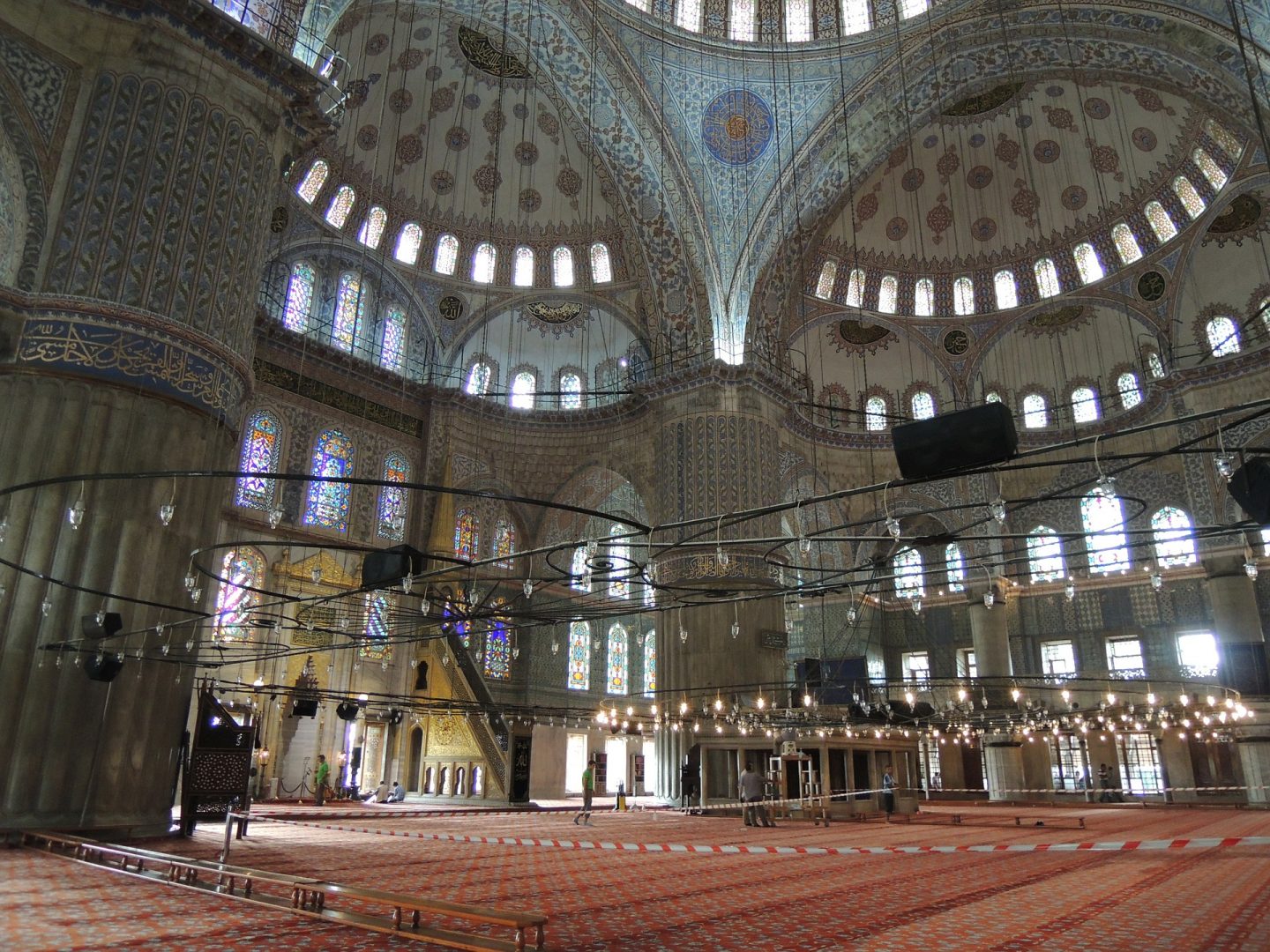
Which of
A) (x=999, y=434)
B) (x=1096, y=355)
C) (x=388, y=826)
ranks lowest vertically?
(x=388, y=826)

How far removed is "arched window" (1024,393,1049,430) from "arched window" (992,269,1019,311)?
98.3 inches

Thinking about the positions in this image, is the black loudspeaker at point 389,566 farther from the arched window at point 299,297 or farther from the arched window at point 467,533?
the arched window at point 467,533

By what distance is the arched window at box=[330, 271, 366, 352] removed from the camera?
20.0 m

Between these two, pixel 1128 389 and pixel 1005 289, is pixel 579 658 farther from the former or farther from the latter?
pixel 1128 389

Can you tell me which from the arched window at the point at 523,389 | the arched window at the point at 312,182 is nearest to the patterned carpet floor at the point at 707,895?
the arched window at the point at 523,389

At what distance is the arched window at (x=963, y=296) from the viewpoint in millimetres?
23844

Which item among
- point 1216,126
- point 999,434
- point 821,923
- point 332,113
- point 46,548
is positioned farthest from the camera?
point 1216,126

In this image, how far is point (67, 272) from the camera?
9391 millimetres

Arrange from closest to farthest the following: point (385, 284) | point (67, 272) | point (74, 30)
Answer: point (67, 272)
point (74, 30)
point (385, 284)

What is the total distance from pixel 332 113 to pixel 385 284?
9089mm

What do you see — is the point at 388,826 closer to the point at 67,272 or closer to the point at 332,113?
the point at 67,272

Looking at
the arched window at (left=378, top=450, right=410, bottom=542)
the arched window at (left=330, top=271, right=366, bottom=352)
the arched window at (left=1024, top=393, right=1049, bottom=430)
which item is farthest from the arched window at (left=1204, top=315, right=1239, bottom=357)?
the arched window at (left=330, top=271, right=366, bottom=352)

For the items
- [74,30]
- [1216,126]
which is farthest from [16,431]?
[1216,126]

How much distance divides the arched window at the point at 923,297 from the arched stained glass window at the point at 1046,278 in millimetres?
2565
